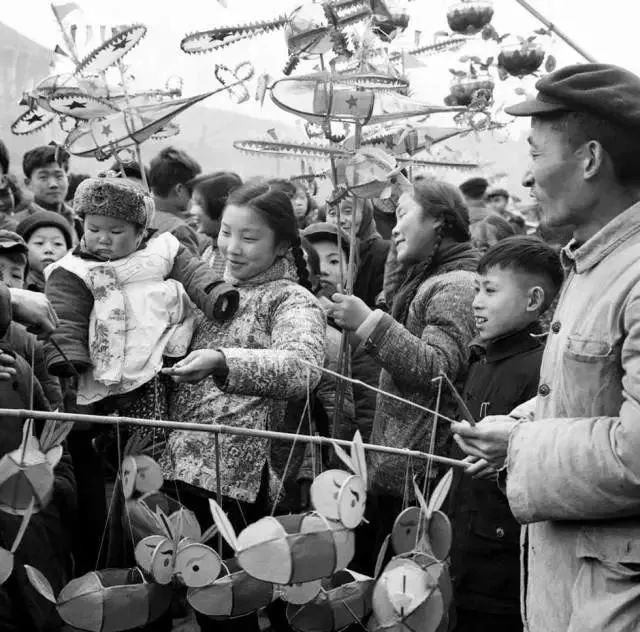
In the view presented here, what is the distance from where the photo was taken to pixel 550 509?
1.73 metres

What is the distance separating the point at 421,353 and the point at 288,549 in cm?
118

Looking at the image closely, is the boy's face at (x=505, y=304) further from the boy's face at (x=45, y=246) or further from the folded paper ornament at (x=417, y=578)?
the boy's face at (x=45, y=246)

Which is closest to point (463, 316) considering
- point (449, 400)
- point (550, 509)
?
point (449, 400)

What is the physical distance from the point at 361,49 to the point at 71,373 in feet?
4.17

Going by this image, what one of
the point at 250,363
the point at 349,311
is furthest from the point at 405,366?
the point at 250,363

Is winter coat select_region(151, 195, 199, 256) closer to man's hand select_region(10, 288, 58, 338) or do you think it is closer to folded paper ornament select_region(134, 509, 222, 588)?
man's hand select_region(10, 288, 58, 338)

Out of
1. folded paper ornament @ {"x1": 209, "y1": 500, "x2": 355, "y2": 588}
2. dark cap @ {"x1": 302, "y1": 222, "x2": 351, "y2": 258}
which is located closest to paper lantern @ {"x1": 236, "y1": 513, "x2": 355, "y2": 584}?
folded paper ornament @ {"x1": 209, "y1": 500, "x2": 355, "y2": 588}

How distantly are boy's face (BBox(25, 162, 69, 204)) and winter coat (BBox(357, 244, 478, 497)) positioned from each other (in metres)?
2.52

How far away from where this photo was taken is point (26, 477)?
213 centimetres

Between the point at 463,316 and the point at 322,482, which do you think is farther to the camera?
the point at 463,316

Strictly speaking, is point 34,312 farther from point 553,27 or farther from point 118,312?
point 553,27

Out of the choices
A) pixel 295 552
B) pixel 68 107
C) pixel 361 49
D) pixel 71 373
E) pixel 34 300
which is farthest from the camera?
pixel 68 107

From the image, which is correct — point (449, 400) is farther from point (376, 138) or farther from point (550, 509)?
point (550, 509)

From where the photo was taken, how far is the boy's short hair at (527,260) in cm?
300
